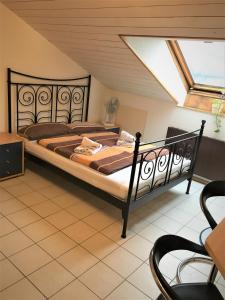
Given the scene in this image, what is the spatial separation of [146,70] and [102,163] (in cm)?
148

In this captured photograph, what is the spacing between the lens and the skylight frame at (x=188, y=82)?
142 inches

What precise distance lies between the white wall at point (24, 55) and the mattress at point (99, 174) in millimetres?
813

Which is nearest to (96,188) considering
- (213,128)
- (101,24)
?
(101,24)

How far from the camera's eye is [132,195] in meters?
2.56

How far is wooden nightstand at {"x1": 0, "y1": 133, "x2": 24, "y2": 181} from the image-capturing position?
3.21m

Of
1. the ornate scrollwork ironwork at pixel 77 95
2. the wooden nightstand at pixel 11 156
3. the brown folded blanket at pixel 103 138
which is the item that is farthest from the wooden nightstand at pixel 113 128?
the wooden nightstand at pixel 11 156

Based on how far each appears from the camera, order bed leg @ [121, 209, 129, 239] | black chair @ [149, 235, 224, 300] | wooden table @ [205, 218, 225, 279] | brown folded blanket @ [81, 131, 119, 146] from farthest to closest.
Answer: brown folded blanket @ [81, 131, 119, 146], bed leg @ [121, 209, 129, 239], black chair @ [149, 235, 224, 300], wooden table @ [205, 218, 225, 279]

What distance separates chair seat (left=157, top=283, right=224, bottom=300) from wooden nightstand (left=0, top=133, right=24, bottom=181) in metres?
2.53

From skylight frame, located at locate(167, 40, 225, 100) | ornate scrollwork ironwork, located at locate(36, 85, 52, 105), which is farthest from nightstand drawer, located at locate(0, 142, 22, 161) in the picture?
skylight frame, located at locate(167, 40, 225, 100)

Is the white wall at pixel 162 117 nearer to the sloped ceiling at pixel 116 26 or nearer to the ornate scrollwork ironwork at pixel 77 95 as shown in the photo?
the sloped ceiling at pixel 116 26

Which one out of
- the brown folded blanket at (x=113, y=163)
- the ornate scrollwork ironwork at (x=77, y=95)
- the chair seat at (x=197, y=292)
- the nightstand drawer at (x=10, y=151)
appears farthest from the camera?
→ the ornate scrollwork ironwork at (x=77, y=95)

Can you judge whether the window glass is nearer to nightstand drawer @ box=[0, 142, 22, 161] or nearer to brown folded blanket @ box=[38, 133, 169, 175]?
brown folded blanket @ box=[38, 133, 169, 175]

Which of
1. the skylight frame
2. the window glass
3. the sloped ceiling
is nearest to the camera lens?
the sloped ceiling

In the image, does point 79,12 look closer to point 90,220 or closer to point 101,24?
point 101,24
